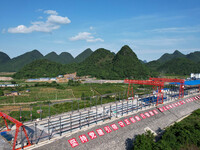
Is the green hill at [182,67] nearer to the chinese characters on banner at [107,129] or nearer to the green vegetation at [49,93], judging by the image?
the green vegetation at [49,93]

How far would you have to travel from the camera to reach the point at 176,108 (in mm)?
28516

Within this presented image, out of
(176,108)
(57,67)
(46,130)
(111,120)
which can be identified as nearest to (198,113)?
(176,108)

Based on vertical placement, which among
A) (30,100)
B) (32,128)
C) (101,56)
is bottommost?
(30,100)

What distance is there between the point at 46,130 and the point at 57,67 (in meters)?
116

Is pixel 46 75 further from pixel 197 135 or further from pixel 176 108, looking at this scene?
pixel 197 135

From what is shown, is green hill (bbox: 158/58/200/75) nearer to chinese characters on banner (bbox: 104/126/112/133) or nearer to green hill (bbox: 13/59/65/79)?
green hill (bbox: 13/59/65/79)

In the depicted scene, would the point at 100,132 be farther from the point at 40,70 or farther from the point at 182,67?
the point at 182,67

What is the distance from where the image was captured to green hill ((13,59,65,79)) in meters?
111

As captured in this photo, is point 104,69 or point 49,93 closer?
point 49,93

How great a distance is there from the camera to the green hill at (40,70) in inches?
4382

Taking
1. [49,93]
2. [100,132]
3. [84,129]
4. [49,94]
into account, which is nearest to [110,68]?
[49,93]

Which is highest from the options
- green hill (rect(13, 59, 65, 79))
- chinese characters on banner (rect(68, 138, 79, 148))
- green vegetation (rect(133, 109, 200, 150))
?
green hill (rect(13, 59, 65, 79))

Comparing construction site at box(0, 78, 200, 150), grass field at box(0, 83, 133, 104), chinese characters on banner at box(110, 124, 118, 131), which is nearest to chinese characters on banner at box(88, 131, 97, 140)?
construction site at box(0, 78, 200, 150)

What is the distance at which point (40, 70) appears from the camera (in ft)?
384
